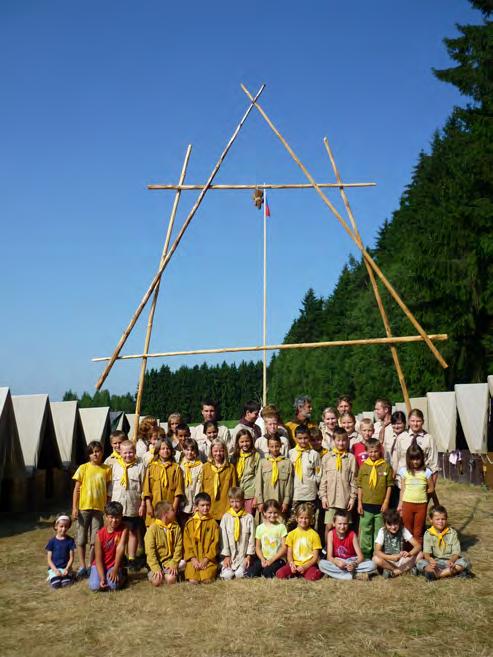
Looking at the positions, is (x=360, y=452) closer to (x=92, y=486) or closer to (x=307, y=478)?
(x=307, y=478)

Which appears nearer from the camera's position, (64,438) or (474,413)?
(64,438)

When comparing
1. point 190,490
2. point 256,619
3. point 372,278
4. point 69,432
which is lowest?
point 256,619

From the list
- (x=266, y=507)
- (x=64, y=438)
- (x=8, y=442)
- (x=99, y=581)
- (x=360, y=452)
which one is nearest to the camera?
(x=99, y=581)

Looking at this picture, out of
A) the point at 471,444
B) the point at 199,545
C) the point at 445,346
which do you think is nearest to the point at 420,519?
the point at 199,545

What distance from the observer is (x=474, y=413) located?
14.2 metres

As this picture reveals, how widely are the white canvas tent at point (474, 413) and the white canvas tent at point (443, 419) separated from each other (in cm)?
70

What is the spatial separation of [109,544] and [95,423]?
34.0ft

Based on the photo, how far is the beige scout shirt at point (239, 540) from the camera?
21.2 ft

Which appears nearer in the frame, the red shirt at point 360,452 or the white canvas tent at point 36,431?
the red shirt at point 360,452

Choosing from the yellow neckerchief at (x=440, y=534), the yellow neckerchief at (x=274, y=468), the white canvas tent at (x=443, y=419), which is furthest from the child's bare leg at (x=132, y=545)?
the white canvas tent at (x=443, y=419)

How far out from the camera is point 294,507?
7.00 m

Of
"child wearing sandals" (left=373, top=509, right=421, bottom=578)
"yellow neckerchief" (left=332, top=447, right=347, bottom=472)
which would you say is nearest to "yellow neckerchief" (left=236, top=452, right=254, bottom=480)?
"yellow neckerchief" (left=332, top=447, right=347, bottom=472)

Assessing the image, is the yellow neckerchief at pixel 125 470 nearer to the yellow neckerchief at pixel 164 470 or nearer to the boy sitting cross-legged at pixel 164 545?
the yellow neckerchief at pixel 164 470

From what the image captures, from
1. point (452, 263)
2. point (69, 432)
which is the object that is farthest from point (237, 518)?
point (452, 263)
